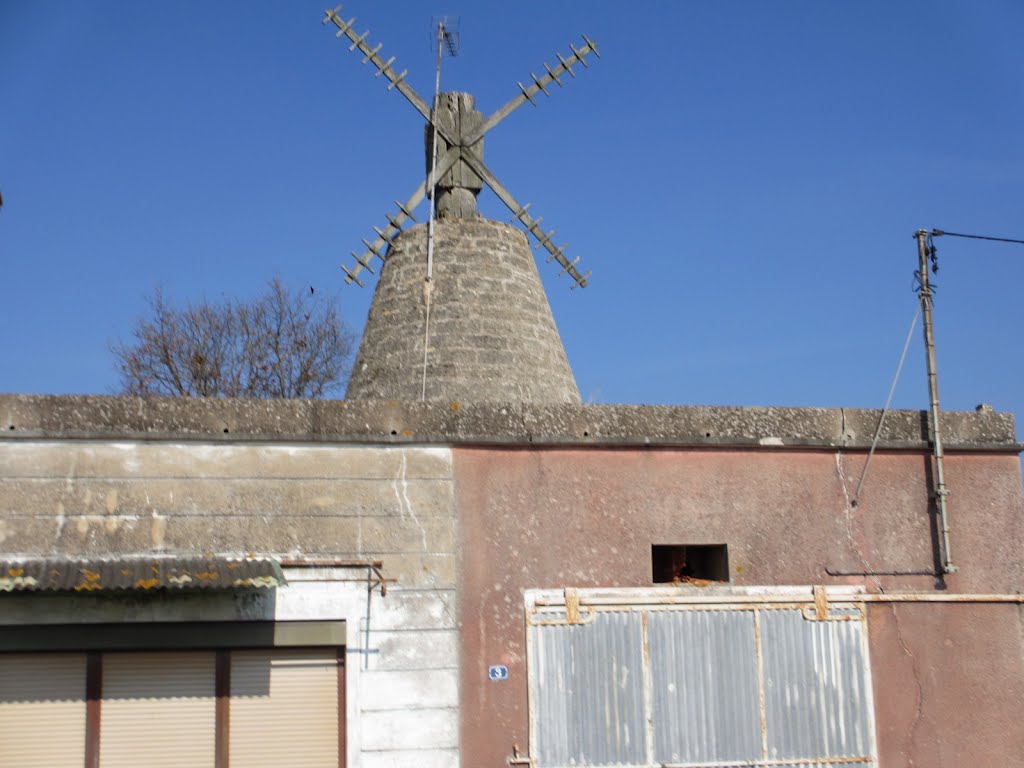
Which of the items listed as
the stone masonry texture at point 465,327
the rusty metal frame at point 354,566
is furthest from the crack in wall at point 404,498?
the stone masonry texture at point 465,327

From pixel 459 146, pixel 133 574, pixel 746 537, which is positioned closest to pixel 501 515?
pixel 746 537

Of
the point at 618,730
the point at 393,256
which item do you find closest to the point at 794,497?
the point at 618,730

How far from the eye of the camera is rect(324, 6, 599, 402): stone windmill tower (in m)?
13.1

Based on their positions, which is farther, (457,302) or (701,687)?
(457,302)

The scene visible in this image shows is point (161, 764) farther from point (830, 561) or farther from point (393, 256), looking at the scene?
point (393, 256)

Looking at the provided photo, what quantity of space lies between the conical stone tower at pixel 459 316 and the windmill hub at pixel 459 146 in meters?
0.01

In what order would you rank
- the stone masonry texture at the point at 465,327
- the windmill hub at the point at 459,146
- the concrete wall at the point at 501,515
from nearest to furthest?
the concrete wall at the point at 501,515, the stone masonry texture at the point at 465,327, the windmill hub at the point at 459,146

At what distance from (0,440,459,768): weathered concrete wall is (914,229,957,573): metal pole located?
149 inches

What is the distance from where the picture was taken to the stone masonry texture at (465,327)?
13070 mm

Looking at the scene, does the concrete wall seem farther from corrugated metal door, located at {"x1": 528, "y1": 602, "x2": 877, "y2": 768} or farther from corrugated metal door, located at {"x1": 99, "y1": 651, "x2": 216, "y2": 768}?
corrugated metal door, located at {"x1": 99, "y1": 651, "x2": 216, "y2": 768}

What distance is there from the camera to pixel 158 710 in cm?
892

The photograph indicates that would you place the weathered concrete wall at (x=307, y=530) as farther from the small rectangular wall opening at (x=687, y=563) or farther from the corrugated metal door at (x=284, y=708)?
the small rectangular wall opening at (x=687, y=563)

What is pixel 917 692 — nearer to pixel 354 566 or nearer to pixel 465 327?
pixel 354 566

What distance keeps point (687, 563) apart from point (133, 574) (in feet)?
13.8
